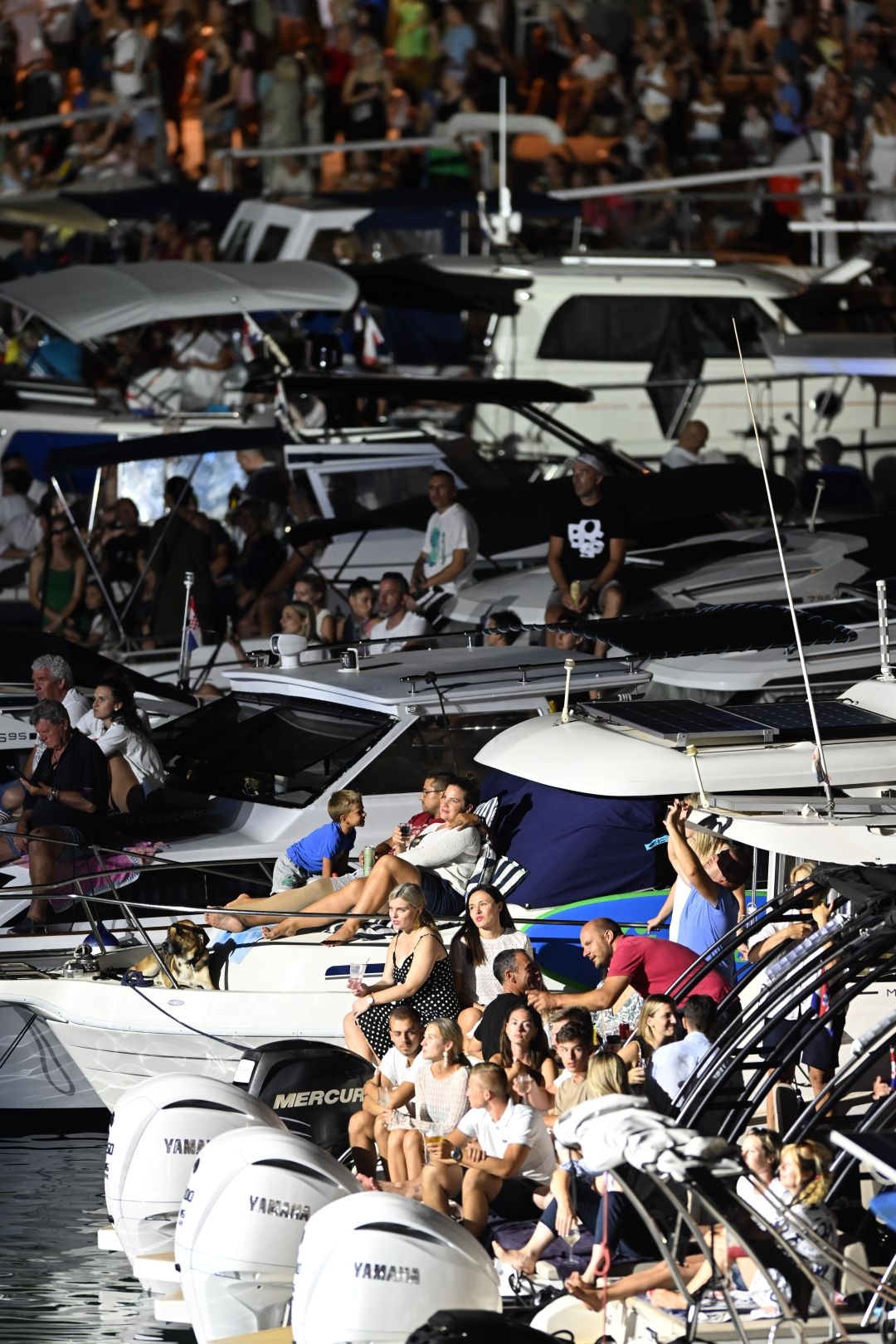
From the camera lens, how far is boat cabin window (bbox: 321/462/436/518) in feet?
53.8

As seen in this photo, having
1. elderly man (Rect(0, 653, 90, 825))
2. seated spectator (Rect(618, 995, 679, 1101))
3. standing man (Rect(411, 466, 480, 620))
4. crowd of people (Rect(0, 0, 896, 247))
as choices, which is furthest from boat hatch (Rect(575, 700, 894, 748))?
crowd of people (Rect(0, 0, 896, 247))

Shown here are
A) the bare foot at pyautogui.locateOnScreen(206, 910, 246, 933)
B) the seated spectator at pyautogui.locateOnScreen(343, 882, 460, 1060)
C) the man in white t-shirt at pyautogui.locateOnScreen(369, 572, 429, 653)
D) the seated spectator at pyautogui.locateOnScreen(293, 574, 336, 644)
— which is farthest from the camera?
the seated spectator at pyautogui.locateOnScreen(293, 574, 336, 644)

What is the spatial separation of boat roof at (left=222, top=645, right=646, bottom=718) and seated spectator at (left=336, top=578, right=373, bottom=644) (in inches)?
87.2

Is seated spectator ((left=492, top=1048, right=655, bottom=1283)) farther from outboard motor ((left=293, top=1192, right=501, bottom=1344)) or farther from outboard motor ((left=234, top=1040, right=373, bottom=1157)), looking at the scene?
outboard motor ((left=234, top=1040, right=373, bottom=1157))

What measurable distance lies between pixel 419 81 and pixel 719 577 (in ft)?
37.0

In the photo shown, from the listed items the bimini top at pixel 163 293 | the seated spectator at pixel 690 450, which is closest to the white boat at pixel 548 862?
the seated spectator at pixel 690 450

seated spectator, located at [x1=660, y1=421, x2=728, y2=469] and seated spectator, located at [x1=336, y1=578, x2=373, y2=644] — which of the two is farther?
seated spectator, located at [x1=660, y1=421, x2=728, y2=469]

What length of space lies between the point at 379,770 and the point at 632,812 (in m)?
1.72

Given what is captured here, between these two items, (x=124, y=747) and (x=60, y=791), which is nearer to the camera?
(x=60, y=791)

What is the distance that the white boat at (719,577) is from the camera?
14531 millimetres

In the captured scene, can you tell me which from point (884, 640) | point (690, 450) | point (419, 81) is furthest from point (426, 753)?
point (419, 81)

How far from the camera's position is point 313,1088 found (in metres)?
9.52

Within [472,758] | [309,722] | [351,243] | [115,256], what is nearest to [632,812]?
[472,758]

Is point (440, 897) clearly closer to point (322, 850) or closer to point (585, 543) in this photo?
point (322, 850)
